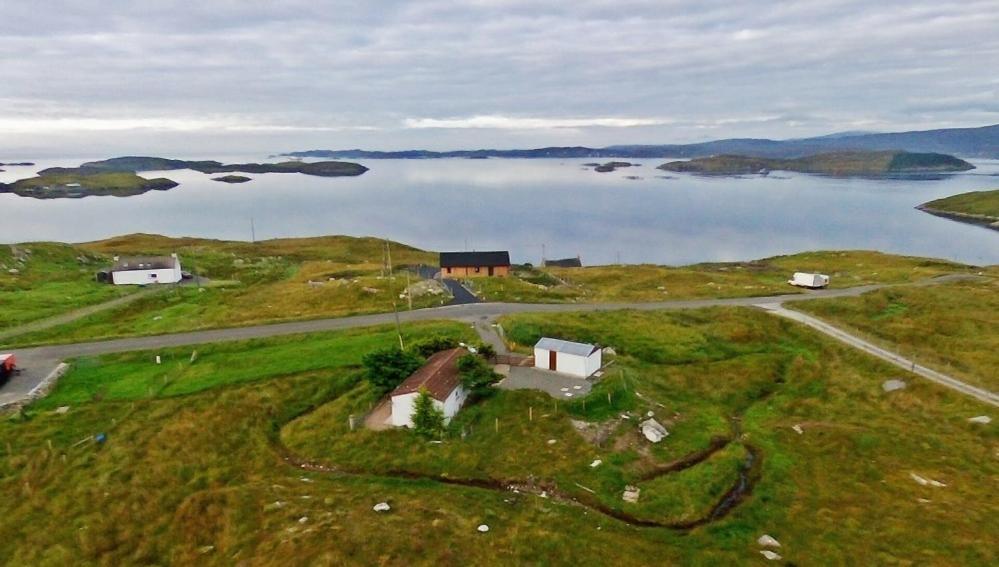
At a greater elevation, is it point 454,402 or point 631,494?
point 454,402

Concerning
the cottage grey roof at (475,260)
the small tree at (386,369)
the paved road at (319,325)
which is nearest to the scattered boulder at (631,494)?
the small tree at (386,369)

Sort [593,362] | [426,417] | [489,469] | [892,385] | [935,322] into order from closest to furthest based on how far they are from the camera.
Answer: [489,469], [426,417], [593,362], [892,385], [935,322]

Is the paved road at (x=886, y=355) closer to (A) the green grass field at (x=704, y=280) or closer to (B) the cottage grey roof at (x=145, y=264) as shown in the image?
(A) the green grass field at (x=704, y=280)

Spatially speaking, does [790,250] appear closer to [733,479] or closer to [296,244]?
[296,244]

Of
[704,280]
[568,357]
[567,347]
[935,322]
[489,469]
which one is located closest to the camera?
[489,469]

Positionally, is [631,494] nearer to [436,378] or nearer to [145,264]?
[436,378]

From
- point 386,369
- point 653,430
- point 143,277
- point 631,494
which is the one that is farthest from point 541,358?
point 143,277
